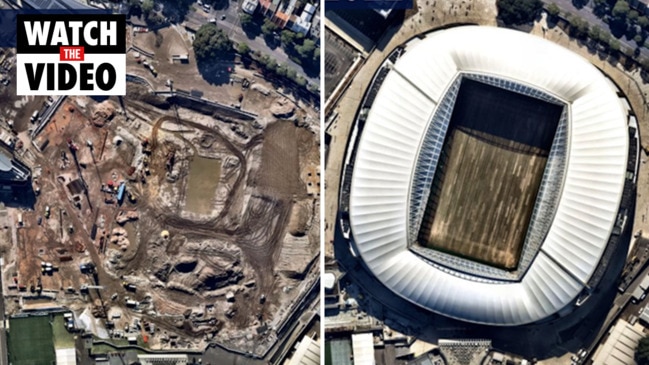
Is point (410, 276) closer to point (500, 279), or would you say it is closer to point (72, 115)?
point (500, 279)

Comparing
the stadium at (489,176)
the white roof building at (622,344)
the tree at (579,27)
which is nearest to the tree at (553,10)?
the tree at (579,27)

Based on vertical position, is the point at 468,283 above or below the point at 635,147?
below

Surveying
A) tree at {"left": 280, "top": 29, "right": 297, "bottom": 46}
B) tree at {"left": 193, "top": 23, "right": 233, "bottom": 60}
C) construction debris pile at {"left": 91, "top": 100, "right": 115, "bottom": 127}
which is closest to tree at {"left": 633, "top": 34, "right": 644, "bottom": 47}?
tree at {"left": 280, "top": 29, "right": 297, "bottom": 46}

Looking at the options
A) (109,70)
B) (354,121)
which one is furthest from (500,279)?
(109,70)

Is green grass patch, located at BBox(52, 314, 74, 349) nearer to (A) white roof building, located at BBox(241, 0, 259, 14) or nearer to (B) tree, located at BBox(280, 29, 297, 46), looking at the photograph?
(B) tree, located at BBox(280, 29, 297, 46)

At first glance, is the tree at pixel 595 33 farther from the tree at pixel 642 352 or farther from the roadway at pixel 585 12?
the tree at pixel 642 352
